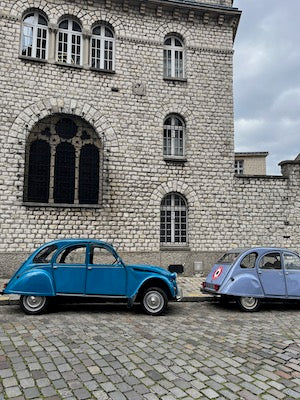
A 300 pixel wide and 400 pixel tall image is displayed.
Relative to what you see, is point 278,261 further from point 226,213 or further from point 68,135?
point 68,135

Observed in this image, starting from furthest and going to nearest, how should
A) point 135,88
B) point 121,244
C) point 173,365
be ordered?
point 135,88, point 121,244, point 173,365

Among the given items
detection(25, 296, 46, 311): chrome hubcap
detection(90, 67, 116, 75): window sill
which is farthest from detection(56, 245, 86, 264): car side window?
detection(90, 67, 116, 75): window sill

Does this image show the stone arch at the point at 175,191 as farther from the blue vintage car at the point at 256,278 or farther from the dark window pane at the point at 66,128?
the blue vintage car at the point at 256,278

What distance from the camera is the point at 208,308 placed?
7.70 metres

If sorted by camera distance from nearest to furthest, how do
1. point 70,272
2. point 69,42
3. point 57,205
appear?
point 70,272 < point 57,205 < point 69,42

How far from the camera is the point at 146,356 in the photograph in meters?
4.31

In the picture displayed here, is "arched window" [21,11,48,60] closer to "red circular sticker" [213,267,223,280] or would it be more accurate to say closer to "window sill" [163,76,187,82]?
"window sill" [163,76,187,82]

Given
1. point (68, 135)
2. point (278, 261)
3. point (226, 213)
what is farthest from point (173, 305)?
point (68, 135)

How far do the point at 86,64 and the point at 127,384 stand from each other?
474 inches

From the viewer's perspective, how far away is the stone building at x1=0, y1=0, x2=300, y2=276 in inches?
463

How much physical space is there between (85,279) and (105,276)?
0.42 m

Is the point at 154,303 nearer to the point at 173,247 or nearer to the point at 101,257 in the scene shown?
the point at 101,257

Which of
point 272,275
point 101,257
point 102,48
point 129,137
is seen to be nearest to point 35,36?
point 102,48

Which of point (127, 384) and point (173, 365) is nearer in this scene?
point (127, 384)
